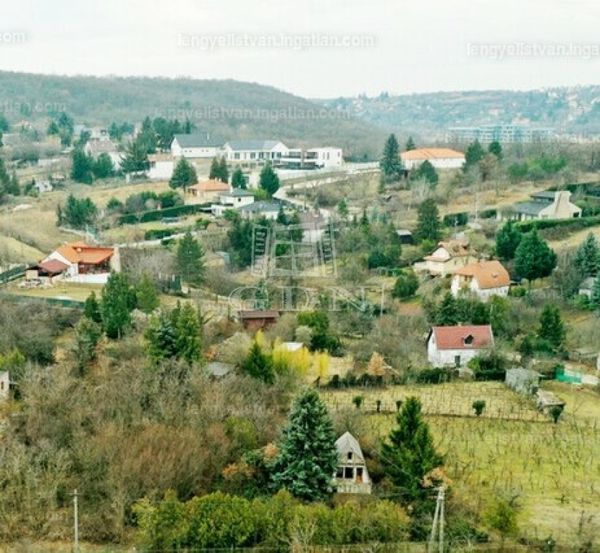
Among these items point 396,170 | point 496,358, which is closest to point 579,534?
point 496,358

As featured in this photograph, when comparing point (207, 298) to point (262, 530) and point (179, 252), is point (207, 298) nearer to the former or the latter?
point (179, 252)

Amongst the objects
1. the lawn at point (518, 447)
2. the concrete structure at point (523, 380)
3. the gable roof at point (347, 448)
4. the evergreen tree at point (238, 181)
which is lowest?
the lawn at point (518, 447)

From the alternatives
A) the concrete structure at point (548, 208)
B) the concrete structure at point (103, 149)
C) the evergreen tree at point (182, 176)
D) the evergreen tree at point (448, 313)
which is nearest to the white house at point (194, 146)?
the concrete structure at point (103, 149)

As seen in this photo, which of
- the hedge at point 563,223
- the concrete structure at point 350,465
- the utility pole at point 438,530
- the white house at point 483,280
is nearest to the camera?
→ the utility pole at point 438,530

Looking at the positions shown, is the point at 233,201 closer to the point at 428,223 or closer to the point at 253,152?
the point at 428,223

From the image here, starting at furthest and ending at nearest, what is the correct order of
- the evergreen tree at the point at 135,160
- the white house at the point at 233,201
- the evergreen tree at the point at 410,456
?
the evergreen tree at the point at 135,160, the white house at the point at 233,201, the evergreen tree at the point at 410,456

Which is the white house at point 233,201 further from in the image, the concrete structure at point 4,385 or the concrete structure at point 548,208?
the concrete structure at point 4,385

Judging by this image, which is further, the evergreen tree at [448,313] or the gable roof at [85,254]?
the gable roof at [85,254]

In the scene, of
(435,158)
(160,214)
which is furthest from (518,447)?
(435,158)
